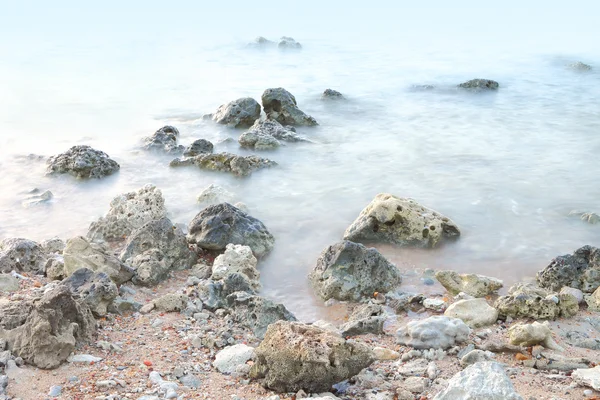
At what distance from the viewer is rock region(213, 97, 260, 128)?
11211 mm

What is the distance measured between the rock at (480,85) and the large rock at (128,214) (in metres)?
9.47

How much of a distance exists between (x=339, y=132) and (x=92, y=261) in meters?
6.45

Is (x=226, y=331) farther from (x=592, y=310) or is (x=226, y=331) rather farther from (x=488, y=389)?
(x=592, y=310)

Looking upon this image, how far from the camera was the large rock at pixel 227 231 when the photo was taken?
20.2 ft

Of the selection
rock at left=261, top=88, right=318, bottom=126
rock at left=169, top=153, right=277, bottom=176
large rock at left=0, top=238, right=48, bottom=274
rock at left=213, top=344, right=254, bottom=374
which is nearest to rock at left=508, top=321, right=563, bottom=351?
rock at left=213, top=344, right=254, bottom=374

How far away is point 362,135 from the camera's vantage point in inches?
427

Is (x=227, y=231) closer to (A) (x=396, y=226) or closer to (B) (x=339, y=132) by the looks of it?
(A) (x=396, y=226)

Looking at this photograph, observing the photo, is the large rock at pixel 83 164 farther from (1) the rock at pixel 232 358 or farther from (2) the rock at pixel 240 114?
(1) the rock at pixel 232 358

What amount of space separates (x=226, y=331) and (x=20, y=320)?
4.45 ft

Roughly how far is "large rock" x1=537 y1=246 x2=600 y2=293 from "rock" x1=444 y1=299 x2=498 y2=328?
1030 millimetres

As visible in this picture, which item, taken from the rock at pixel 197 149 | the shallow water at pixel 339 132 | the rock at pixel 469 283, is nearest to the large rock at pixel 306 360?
the shallow water at pixel 339 132

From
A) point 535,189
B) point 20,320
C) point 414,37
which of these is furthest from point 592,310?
point 414,37

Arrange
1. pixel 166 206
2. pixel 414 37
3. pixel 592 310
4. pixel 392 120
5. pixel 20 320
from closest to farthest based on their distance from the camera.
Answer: pixel 20 320 → pixel 592 310 → pixel 166 206 → pixel 392 120 → pixel 414 37

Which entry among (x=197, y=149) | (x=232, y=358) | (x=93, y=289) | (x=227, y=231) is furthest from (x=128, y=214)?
(x=232, y=358)
